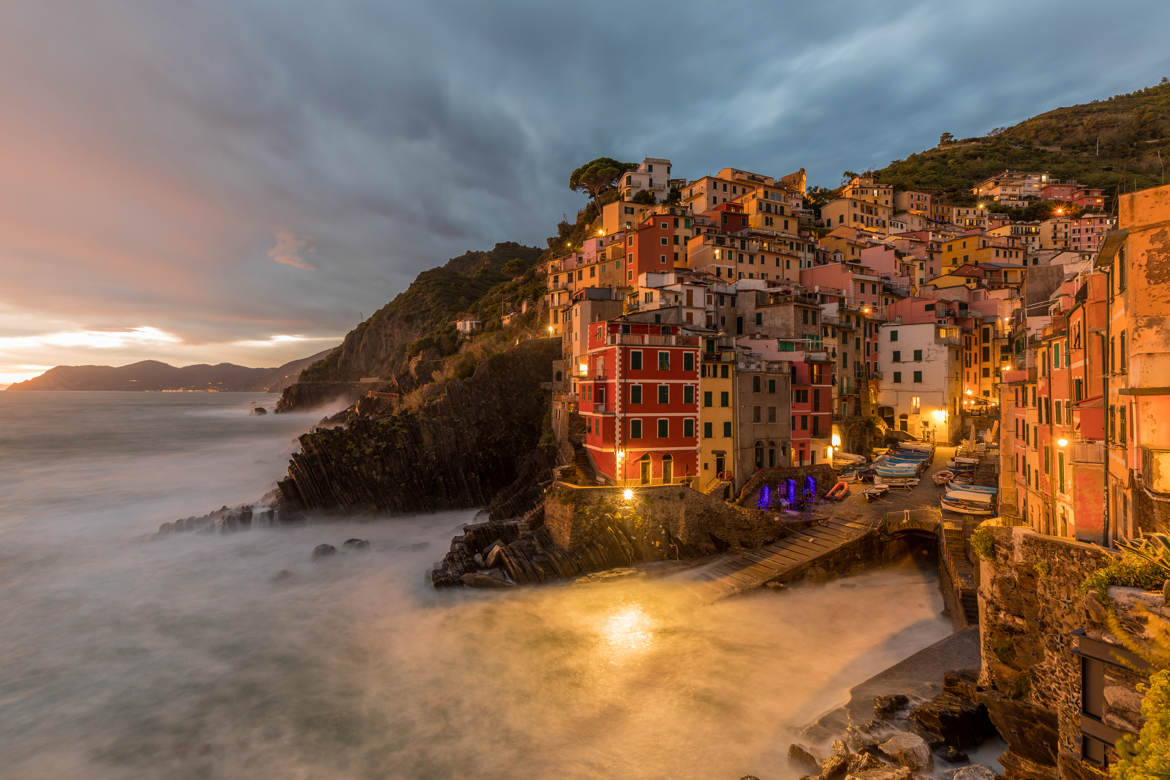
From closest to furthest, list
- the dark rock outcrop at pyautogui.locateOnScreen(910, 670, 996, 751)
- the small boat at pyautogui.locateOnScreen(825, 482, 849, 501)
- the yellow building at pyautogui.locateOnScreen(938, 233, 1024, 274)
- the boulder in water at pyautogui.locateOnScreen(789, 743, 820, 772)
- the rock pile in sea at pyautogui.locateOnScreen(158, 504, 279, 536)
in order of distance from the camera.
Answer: the dark rock outcrop at pyautogui.locateOnScreen(910, 670, 996, 751), the boulder in water at pyautogui.locateOnScreen(789, 743, 820, 772), the small boat at pyautogui.locateOnScreen(825, 482, 849, 501), the rock pile in sea at pyautogui.locateOnScreen(158, 504, 279, 536), the yellow building at pyautogui.locateOnScreen(938, 233, 1024, 274)

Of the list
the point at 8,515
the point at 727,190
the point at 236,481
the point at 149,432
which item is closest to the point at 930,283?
the point at 727,190

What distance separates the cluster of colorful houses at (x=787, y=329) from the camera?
34281 millimetres

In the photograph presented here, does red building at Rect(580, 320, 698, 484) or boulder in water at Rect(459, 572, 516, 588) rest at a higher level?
red building at Rect(580, 320, 698, 484)

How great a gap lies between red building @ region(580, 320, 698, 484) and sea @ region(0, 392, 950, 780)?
7.40 meters

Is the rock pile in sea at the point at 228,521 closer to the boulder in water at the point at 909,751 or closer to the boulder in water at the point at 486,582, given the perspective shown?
the boulder in water at the point at 486,582

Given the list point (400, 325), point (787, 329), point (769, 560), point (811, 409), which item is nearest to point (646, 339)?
point (769, 560)

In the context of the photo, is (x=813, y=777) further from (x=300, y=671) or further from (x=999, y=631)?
(x=300, y=671)

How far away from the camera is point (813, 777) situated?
15.1 meters

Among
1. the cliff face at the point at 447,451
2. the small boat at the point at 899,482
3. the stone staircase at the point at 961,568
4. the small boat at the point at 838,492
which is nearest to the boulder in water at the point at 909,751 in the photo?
the stone staircase at the point at 961,568

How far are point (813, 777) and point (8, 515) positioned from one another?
72.4 meters

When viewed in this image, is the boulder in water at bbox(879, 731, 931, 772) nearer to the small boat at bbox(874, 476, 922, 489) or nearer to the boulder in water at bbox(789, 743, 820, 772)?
the boulder in water at bbox(789, 743, 820, 772)

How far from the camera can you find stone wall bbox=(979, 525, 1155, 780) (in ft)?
32.3

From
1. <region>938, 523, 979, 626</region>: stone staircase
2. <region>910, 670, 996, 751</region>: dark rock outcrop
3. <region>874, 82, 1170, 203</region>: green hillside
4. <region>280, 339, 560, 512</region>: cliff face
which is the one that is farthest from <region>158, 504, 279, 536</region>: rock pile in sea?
<region>874, 82, 1170, 203</region>: green hillside

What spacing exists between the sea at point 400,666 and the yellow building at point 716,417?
9279 mm
